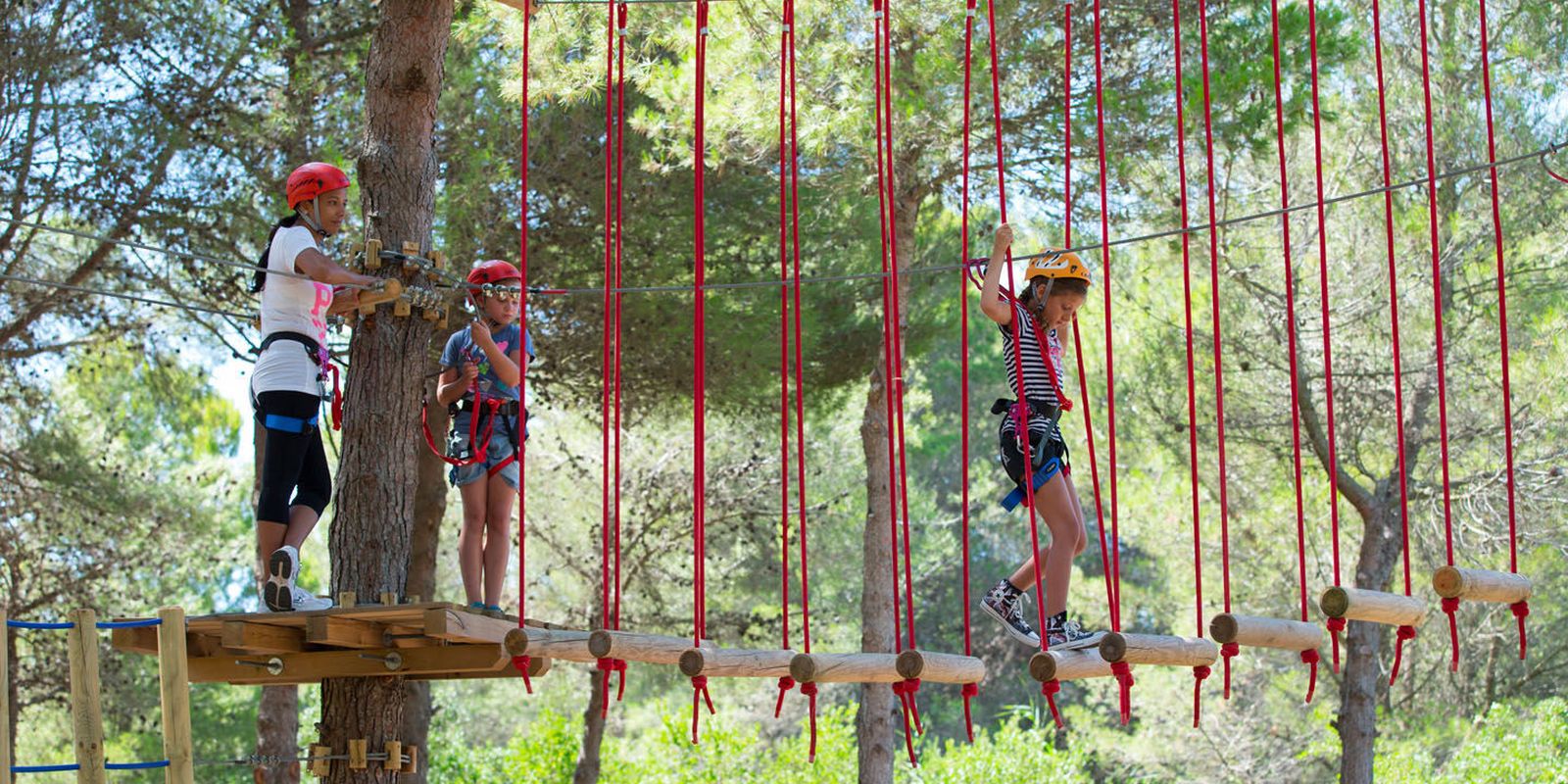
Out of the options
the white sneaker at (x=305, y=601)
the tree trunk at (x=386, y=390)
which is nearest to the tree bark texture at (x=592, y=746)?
the tree trunk at (x=386, y=390)

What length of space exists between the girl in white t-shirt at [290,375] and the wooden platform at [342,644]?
13 centimetres

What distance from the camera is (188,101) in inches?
341

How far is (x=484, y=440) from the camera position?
4695mm

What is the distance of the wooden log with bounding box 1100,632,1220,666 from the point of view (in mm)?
3758

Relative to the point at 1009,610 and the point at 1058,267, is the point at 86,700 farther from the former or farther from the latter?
the point at 1058,267

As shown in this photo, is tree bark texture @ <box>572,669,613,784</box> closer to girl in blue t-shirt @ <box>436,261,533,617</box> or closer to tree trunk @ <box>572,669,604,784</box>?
tree trunk @ <box>572,669,604,784</box>

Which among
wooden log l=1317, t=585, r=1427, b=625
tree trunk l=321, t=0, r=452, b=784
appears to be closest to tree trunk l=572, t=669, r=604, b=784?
tree trunk l=321, t=0, r=452, b=784

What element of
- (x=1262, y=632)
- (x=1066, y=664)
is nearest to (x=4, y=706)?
(x=1066, y=664)

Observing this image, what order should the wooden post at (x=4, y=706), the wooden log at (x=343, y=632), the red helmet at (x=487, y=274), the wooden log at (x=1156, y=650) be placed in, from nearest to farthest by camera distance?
the wooden post at (x=4, y=706) < the wooden log at (x=1156, y=650) < the wooden log at (x=343, y=632) < the red helmet at (x=487, y=274)

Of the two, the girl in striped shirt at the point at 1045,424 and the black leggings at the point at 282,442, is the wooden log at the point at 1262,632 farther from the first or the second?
the black leggings at the point at 282,442

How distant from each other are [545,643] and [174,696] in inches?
34.8

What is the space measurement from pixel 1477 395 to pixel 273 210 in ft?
22.4

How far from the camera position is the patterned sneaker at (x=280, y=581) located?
420cm

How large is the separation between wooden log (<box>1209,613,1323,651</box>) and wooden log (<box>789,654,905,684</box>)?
2.51 ft
